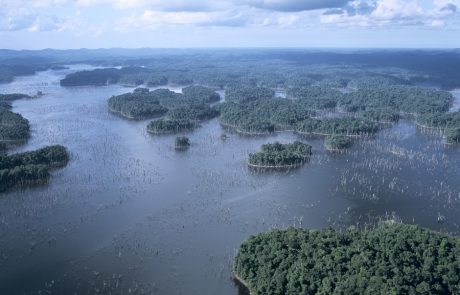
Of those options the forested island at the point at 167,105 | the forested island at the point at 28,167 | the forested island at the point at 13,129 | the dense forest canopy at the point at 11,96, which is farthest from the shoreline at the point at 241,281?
the dense forest canopy at the point at 11,96

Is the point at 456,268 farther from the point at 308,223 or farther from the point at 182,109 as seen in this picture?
the point at 182,109

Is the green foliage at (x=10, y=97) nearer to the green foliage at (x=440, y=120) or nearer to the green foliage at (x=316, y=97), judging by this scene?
the green foliage at (x=316, y=97)

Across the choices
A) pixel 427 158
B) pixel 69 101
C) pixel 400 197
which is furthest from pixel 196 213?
pixel 69 101

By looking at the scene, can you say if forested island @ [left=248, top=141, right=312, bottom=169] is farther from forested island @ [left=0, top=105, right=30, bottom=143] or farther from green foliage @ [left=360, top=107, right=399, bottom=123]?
forested island @ [left=0, top=105, right=30, bottom=143]

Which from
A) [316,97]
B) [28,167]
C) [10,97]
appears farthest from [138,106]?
[28,167]

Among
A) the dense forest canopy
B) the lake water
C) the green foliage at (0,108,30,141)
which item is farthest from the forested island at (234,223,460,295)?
the dense forest canopy

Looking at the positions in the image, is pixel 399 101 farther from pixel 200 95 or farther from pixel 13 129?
pixel 13 129
